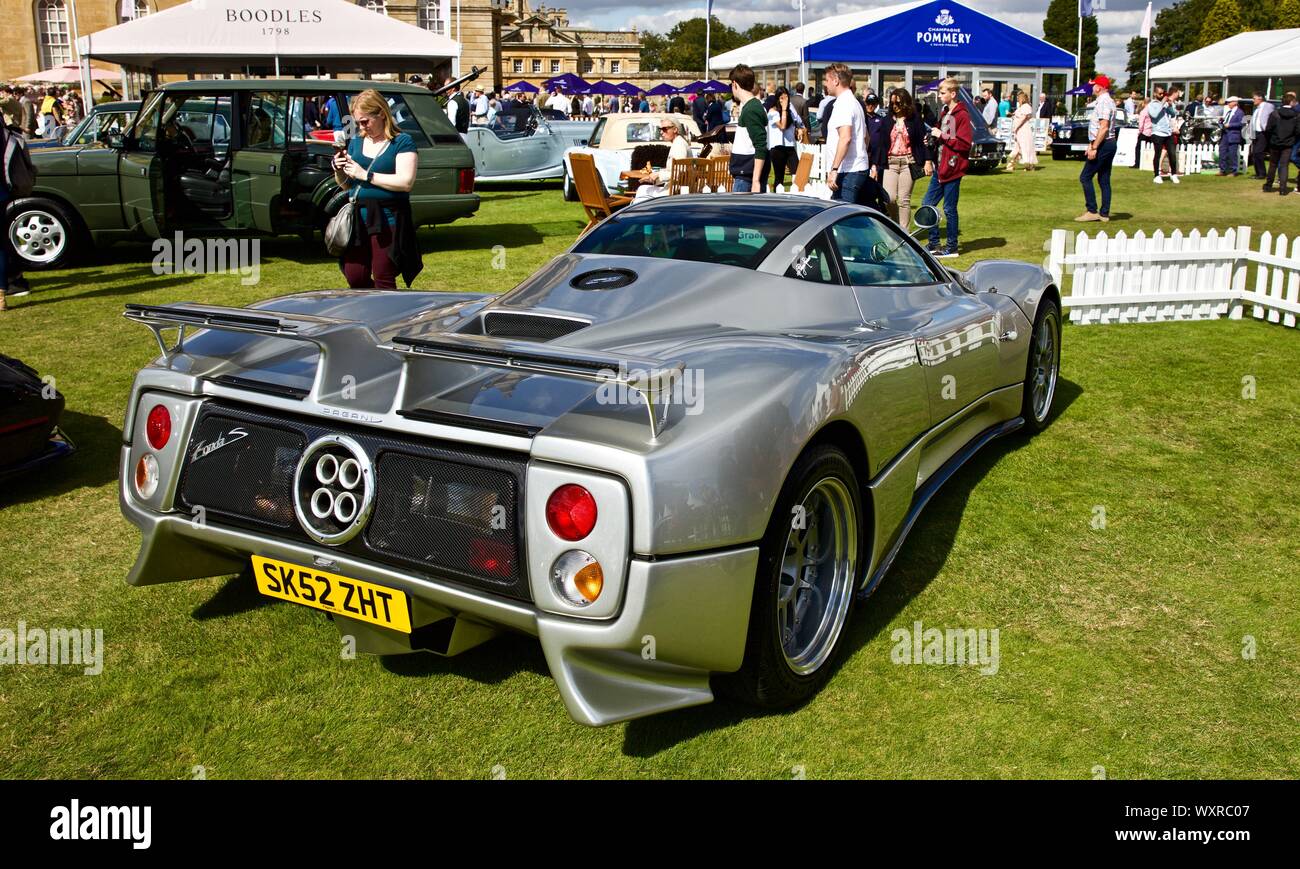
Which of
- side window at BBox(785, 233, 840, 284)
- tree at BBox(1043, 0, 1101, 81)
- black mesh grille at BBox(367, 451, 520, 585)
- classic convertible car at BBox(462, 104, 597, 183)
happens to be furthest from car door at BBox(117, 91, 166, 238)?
tree at BBox(1043, 0, 1101, 81)

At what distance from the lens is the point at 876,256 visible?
14.9 ft

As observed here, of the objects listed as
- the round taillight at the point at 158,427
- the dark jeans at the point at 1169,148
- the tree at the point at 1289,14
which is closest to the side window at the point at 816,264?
the round taillight at the point at 158,427

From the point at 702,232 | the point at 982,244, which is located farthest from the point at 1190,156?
the point at 702,232

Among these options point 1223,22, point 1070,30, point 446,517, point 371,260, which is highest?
point 1070,30

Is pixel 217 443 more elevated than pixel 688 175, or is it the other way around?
pixel 688 175

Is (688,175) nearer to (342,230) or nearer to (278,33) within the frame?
(342,230)

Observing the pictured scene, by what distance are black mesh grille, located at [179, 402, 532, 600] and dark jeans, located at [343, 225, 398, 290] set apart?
3259 millimetres

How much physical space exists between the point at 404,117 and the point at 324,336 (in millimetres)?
9984

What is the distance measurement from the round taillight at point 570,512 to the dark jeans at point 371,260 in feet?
13.4

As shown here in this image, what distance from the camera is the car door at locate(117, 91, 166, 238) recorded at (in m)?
10.6

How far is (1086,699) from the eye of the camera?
10.6 feet

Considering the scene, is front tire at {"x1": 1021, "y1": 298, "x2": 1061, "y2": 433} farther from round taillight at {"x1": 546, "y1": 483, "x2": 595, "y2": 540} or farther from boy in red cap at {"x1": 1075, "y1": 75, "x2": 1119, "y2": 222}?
boy in red cap at {"x1": 1075, "y1": 75, "x2": 1119, "y2": 222}

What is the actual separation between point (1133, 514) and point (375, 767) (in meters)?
3.51

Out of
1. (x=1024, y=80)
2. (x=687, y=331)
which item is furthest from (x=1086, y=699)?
(x=1024, y=80)
